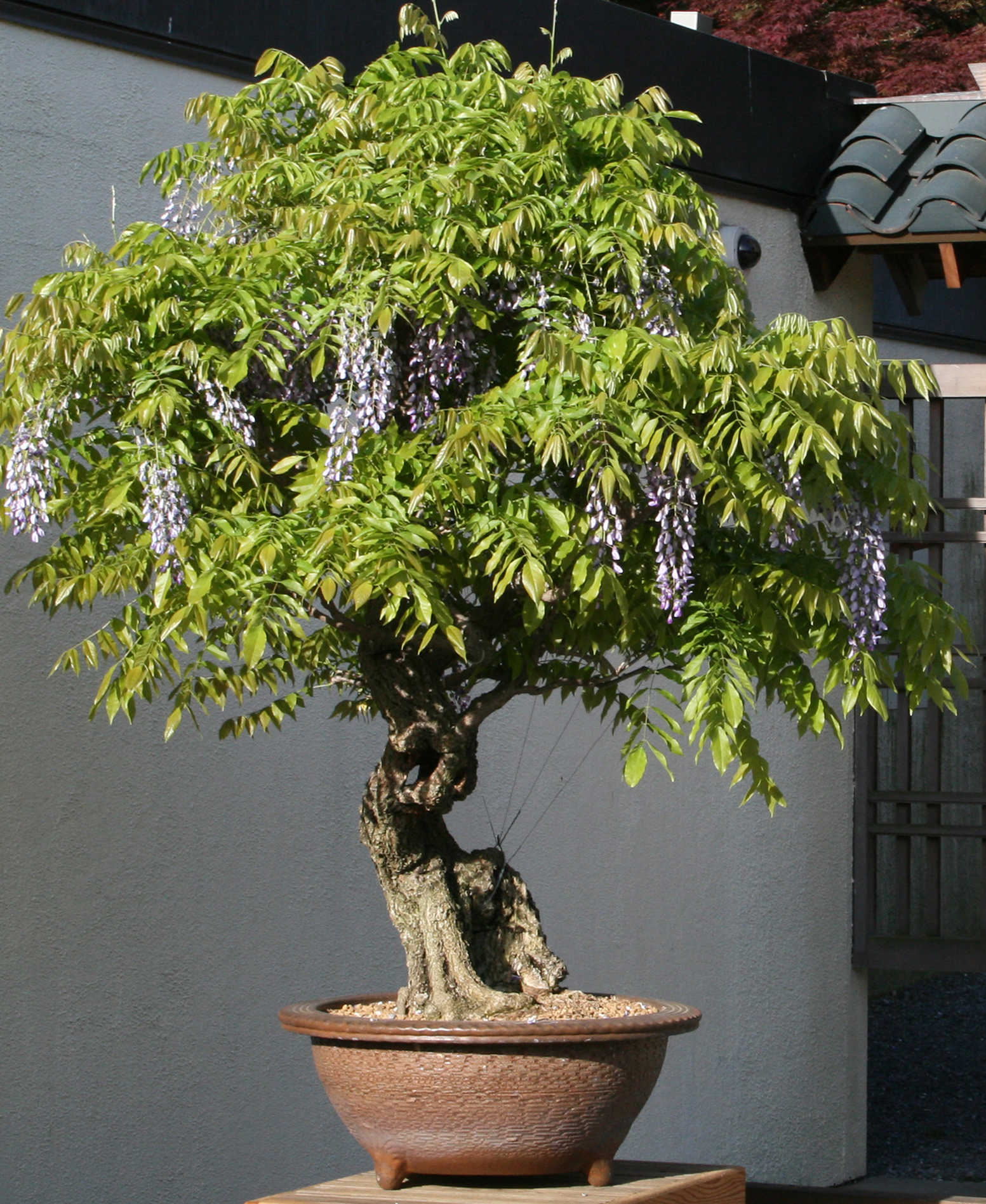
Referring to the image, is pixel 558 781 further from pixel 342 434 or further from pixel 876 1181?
pixel 342 434

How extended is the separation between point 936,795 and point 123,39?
3271mm

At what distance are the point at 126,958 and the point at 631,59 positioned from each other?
3110 mm

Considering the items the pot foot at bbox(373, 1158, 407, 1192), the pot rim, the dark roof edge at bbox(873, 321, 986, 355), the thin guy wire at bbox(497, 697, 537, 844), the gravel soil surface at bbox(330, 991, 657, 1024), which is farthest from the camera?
the dark roof edge at bbox(873, 321, 986, 355)

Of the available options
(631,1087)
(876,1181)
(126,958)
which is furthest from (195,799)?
(876,1181)

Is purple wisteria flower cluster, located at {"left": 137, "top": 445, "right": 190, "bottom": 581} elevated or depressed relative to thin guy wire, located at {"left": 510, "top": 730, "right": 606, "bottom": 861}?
elevated

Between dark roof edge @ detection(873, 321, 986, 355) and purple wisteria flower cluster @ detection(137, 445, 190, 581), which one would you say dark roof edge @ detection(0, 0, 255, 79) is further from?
dark roof edge @ detection(873, 321, 986, 355)

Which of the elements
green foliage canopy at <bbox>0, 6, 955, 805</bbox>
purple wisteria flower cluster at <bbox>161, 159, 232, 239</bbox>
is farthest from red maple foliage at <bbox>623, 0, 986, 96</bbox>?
green foliage canopy at <bbox>0, 6, 955, 805</bbox>

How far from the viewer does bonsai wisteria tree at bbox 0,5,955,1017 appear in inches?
89.9

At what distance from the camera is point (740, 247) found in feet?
16.2

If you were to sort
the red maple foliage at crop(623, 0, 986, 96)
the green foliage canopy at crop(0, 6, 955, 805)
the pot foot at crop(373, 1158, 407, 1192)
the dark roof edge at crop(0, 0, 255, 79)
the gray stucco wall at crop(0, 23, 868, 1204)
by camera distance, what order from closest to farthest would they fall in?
the green foliage canopy at crop(0, 6, 955, 805), the pot foot at crop(373, 1158, 407, 1192), the gray stucco wall at crop(0, 23, 868, 1204), the dark roof edge at crop(0, 0, 255, 79), the red maple foliage at crop(623, 0, 986, 96)

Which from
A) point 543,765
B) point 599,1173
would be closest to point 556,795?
point 543,765

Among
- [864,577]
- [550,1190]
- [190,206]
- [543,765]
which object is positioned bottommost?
[550,1190]

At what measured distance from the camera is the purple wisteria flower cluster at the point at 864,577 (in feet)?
8.40

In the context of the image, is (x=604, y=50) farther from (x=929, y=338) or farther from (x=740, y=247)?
(x=929, y=338)
